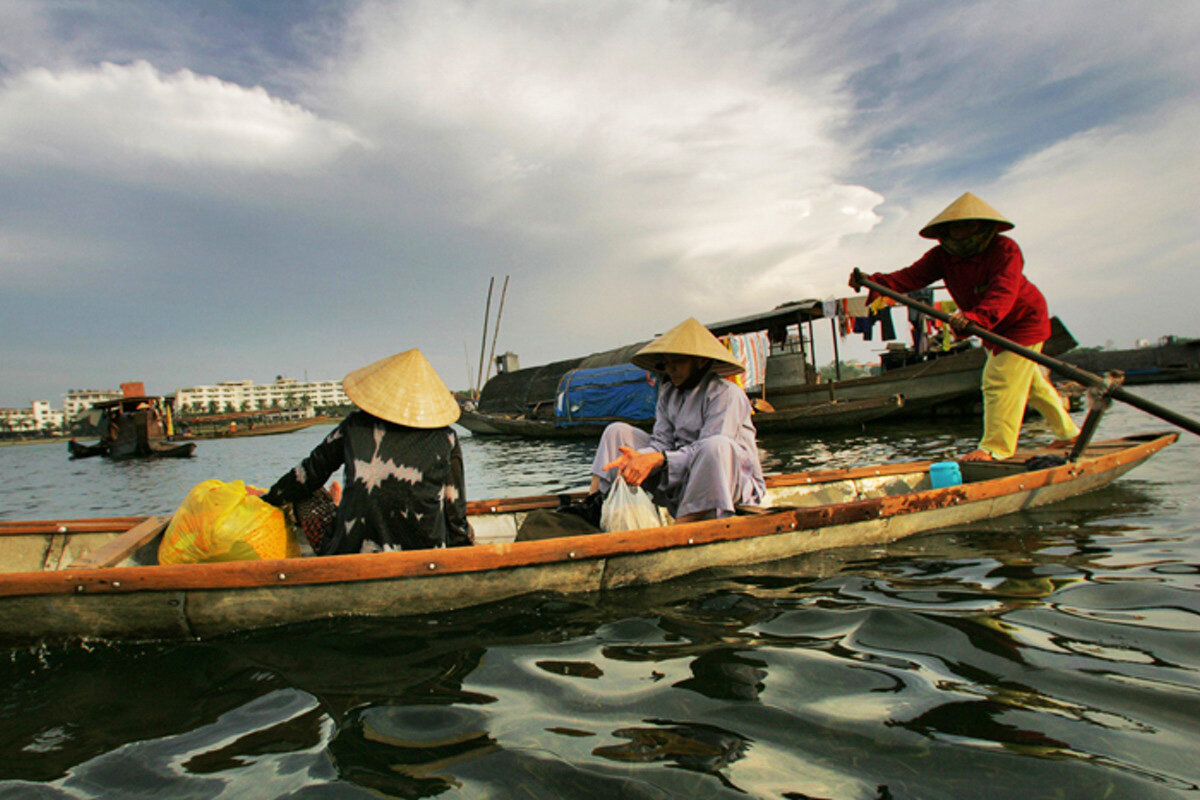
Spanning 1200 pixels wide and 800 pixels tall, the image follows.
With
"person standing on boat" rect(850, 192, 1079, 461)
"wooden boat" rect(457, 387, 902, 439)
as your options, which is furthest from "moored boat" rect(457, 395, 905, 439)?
"person standing on boat" rect(850, 192, 1079, 461)

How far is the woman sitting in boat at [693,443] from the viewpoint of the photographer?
3.12 m

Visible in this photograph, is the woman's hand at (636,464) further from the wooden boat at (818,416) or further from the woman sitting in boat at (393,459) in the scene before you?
the wooden boat at (818,416)

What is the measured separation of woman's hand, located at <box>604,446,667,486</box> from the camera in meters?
3.09

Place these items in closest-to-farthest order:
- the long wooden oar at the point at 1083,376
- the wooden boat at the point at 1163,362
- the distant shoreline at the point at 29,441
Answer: the long wooden oar at the point at 1083,376
the wooden boat at the point at 1163,362
the distant shoreline at the point at 29,441

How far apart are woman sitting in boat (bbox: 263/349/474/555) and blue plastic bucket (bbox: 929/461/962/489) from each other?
363 centimetres

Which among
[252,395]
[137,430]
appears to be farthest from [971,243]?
[252,395]

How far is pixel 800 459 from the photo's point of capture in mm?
10305

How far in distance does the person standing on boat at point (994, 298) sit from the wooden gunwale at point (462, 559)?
998 mm

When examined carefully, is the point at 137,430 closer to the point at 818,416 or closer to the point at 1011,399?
the point at 818,416

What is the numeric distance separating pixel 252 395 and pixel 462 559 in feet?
582

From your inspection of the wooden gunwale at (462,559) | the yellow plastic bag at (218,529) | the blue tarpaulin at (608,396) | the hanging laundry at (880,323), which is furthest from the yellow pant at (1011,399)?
the hanging laundry at (880,323)

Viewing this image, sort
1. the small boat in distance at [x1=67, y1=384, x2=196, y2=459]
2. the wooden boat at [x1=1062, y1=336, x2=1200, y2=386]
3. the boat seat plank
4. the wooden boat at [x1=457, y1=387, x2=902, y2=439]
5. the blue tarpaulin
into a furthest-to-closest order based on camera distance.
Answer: the wooden boat at [x1=1062, y1=336, x2=1200, y2=386] → the small boat in distance at [x1=67, y1=384, x2=196, y2=459] → the blue tarpaulin → the wooden boat at [x1=457, y1=387, x2=902, y2=439] → the boat seat plank

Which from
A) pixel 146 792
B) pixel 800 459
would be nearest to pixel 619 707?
pixel 146 792

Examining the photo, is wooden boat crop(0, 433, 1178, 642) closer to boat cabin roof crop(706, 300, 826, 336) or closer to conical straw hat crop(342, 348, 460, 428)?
conical straw hat crop(342, 348, 460, 428)
